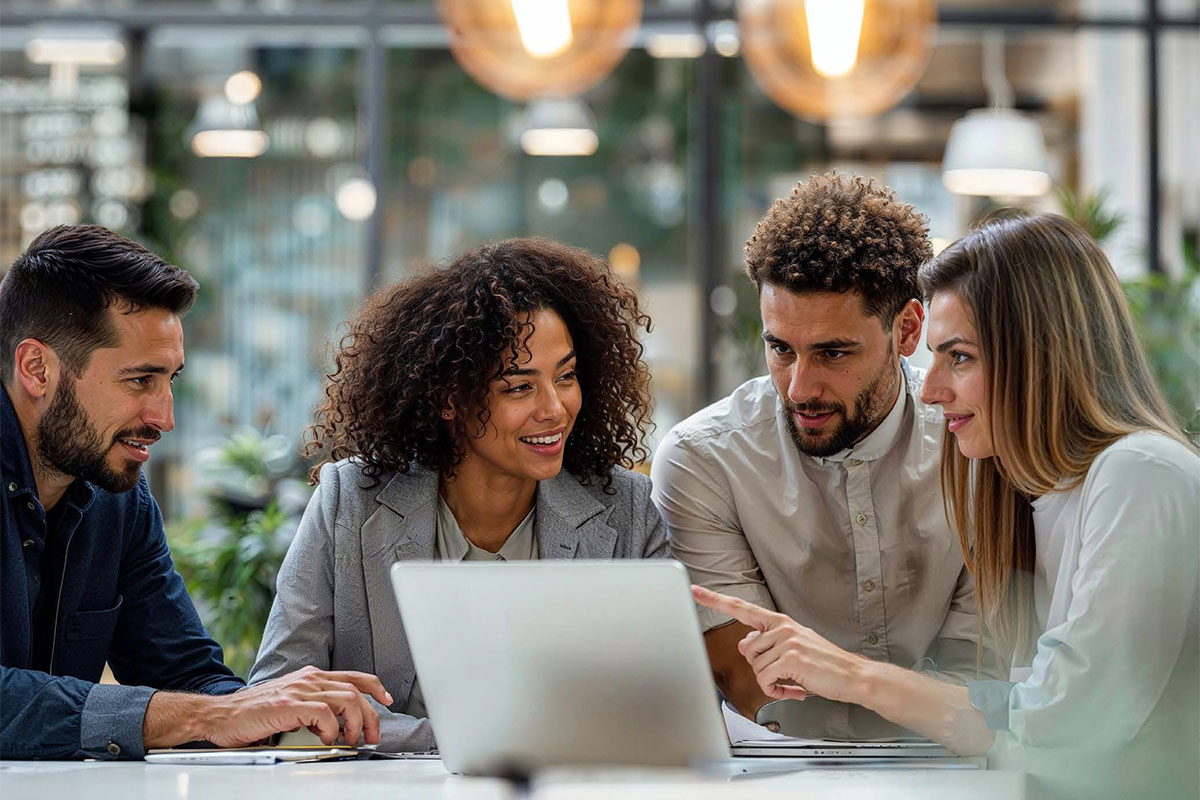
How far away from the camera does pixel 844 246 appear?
8.04 ft

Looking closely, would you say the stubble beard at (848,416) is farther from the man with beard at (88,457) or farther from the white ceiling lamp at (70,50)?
the white ceiling lamp at (70,50)

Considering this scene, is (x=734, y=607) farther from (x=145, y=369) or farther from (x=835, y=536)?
(x=145, y=369)

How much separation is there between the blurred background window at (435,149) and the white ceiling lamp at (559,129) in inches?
0.4

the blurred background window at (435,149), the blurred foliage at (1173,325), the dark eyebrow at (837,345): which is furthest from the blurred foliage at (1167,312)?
the dark eyebrow at (837,345)

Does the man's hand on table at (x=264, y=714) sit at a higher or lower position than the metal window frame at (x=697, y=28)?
lower

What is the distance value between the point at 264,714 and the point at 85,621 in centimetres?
48

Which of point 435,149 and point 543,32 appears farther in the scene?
point 435,149

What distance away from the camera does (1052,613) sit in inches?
77.4

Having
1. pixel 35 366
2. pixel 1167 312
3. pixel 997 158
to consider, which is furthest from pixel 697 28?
pixel 35 366

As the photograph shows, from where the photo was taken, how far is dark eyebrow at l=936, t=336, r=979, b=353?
2.06 metres

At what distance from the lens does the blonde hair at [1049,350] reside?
6.40 feet

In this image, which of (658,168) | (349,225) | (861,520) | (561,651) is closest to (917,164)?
(658,168)

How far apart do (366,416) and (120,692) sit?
2.22 ft

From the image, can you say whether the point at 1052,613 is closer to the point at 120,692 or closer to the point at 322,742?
the point at 322,742
